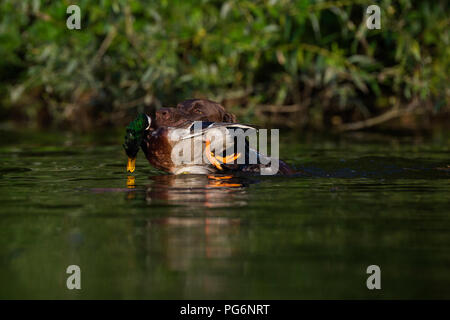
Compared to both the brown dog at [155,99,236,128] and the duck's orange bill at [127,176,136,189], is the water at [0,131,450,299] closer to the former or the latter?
the duck's orange bill at [127,176,136,189]

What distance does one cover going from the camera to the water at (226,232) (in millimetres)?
4309

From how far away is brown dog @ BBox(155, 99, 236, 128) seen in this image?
7754mm

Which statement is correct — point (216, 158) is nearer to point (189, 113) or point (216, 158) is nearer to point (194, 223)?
point (189, 113)

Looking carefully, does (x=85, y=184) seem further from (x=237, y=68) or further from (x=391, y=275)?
(x=237, y=68)

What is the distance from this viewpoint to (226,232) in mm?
5531

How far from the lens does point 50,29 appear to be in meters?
15.0

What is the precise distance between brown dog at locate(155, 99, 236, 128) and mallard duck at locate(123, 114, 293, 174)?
65 millimetres

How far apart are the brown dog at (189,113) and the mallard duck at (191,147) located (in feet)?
0.21

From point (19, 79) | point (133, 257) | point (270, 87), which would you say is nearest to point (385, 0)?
point (270, 87)

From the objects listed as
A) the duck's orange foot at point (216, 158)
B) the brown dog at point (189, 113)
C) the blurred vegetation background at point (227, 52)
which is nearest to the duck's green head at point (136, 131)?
the brown dog at point (189, 113)

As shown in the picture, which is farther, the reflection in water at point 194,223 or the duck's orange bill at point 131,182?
the duck's orange bill at point 131,182

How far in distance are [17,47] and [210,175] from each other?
349 inches

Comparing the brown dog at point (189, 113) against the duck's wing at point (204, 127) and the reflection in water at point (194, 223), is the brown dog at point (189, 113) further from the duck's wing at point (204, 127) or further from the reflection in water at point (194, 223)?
the reflection in water at point (194, 223)

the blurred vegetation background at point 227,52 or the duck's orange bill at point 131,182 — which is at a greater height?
the blurred vegetation background at point 227,52
